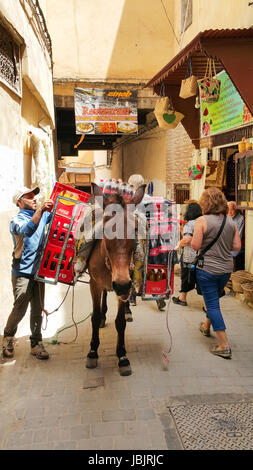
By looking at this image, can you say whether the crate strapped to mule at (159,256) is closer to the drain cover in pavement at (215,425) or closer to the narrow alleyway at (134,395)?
the narrow alleyway at (134,395)

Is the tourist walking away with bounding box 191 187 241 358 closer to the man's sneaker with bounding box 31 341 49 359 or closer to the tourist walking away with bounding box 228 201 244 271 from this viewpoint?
the man's sneaker with bounding box 31 341 49 359

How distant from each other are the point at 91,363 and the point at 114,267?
137cm

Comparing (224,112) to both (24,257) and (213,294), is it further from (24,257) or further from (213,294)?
(24,257)

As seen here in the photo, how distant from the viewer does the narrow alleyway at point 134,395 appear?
2654 millimetres

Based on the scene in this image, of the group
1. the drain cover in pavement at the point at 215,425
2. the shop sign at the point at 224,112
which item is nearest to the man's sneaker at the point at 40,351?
the drain cover in pavement at the point at 215,425

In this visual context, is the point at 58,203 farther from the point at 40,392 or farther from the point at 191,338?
the point at 191,338

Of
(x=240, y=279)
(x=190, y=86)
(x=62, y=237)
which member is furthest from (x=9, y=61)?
(x=240, y=279)

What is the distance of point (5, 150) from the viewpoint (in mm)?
4715

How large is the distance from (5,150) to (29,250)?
5.64 ft

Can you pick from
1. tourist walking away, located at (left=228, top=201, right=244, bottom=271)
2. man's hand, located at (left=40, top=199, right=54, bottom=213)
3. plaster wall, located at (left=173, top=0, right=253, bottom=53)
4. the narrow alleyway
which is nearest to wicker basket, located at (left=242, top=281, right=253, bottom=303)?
tourist walking away, located at (left=228, top=201, right=244, bottom=271)

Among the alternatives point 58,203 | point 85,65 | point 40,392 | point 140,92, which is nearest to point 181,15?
point 140,92

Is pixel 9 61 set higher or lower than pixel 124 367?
higher

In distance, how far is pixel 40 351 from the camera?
3.98m
